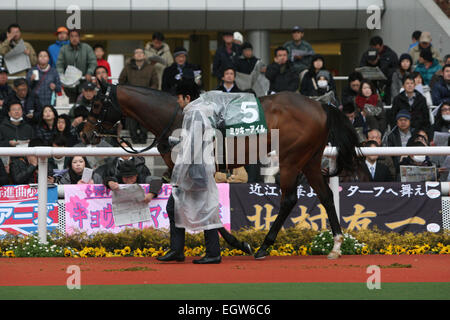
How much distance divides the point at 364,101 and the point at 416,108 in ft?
2.71

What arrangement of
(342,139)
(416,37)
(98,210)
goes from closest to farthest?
1. (342,139)
2. (98,210)
3. (416,37)

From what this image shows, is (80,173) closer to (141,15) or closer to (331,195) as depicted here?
(331,195)

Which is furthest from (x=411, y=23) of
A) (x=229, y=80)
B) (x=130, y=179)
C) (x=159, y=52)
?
(x=130, y=179)

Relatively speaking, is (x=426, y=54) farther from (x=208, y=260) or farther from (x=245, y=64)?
(x=208, y=260)

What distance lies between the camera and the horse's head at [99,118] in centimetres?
815

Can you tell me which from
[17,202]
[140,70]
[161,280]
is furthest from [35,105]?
[161,280]

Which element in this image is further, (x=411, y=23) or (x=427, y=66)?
(x=411, y=23)

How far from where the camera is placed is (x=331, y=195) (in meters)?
8.41

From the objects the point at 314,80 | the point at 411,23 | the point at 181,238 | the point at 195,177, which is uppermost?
the point at 411,23

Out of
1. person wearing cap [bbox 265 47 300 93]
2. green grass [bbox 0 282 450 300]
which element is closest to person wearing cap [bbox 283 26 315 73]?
person wearing cap [bbox 265 47 300 93]

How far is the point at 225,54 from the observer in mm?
14156

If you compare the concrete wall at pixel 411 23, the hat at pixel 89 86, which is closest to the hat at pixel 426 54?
the concrete wall at pixel 411 23

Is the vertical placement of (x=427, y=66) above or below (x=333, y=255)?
above

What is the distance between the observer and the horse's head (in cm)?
815
